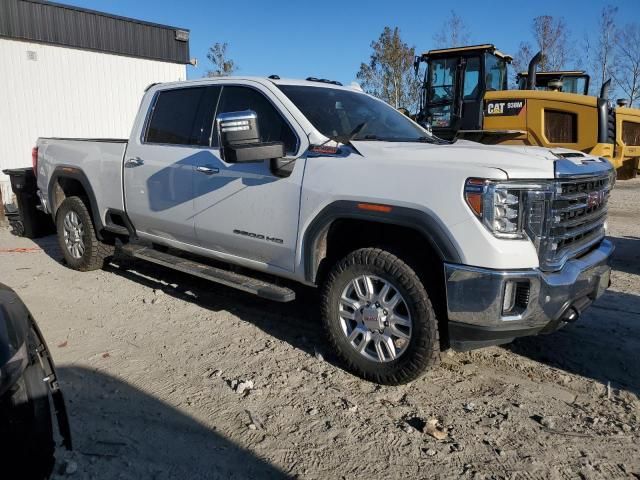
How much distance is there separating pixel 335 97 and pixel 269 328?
6.82 feet

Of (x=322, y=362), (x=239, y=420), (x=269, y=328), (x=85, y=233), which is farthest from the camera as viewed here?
(x=85, y=233)

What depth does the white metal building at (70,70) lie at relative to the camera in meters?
12.9

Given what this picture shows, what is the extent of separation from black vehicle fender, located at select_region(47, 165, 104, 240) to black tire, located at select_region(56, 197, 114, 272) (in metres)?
0.08

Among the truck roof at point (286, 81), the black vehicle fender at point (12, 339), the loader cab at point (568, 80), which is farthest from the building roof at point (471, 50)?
the black vehicle fender at point (12, 339)

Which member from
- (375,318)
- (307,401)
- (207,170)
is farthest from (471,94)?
(307,401)

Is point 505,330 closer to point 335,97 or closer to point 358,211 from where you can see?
point 358,211

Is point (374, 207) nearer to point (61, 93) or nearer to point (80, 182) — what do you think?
point (80, 182)

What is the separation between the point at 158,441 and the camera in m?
2.99

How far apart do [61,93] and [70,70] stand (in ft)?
2.32

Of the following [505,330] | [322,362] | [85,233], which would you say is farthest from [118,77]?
[505,330]

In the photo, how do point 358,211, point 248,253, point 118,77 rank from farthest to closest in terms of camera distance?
point 118,77 < point 248,253 < point 358,211

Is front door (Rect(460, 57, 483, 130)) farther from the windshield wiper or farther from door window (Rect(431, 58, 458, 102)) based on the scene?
the windshield wiper

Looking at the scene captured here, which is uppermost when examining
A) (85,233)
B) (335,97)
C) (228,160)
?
(335,97)

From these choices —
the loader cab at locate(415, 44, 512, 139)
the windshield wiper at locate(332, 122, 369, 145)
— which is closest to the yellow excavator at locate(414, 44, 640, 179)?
the loader cab at locate(415, 44, 512, 139)
